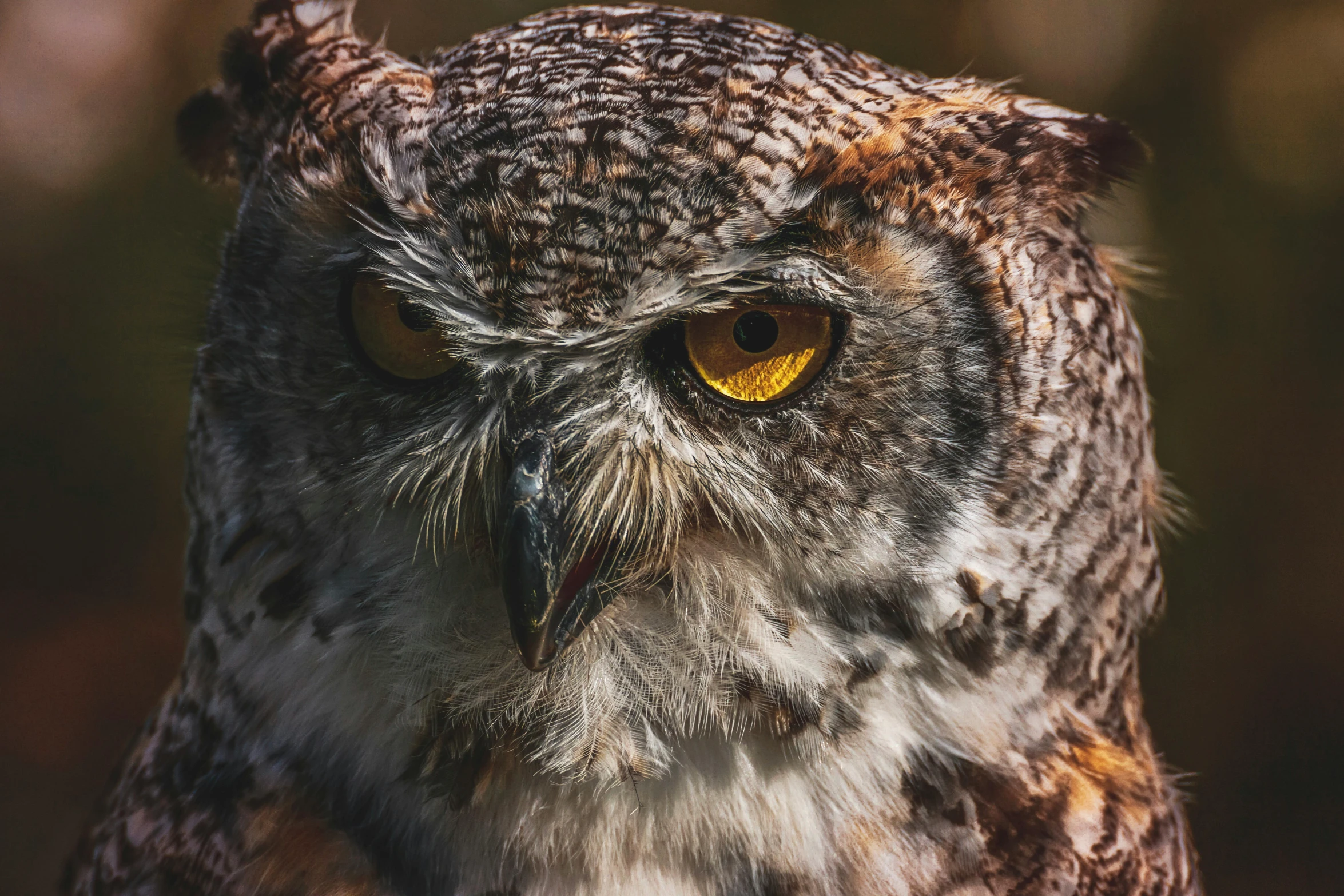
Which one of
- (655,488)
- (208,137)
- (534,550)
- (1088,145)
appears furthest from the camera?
(208,137)

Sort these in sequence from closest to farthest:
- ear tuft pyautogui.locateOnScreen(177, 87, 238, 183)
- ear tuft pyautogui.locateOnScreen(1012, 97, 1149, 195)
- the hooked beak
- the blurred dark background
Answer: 1. the hooked beak
2. ear tuft pyautogui.locateOnScreen(1012, 97, 1149, 195)
3. ear tuft pyautogui.locateOnScreen(177, 87, 238, 183)
4. the blurred dark background

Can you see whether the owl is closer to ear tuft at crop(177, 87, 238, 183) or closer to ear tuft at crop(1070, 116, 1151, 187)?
ear tuft at crop(1070, 116, 1151, 187)

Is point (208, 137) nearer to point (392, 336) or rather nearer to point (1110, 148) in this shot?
point (392, 336)

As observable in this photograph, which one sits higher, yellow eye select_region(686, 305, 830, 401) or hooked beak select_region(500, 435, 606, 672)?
yellow eye select_region(686, 305, 830, 401)

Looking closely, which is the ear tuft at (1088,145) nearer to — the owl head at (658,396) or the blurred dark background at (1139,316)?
the owl head at (658,396)

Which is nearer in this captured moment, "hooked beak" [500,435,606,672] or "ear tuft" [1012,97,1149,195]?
"hooked beak" [500,435,606,672]

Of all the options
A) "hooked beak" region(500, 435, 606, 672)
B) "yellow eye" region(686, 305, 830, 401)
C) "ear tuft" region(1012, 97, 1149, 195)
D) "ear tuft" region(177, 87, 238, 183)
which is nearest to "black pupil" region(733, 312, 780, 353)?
"yellow eye" region(686, 305, 830, 401)

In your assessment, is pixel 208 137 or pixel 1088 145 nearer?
pixel 1088 145

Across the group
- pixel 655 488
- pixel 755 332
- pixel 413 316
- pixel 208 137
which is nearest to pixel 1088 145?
pixel 755 332
